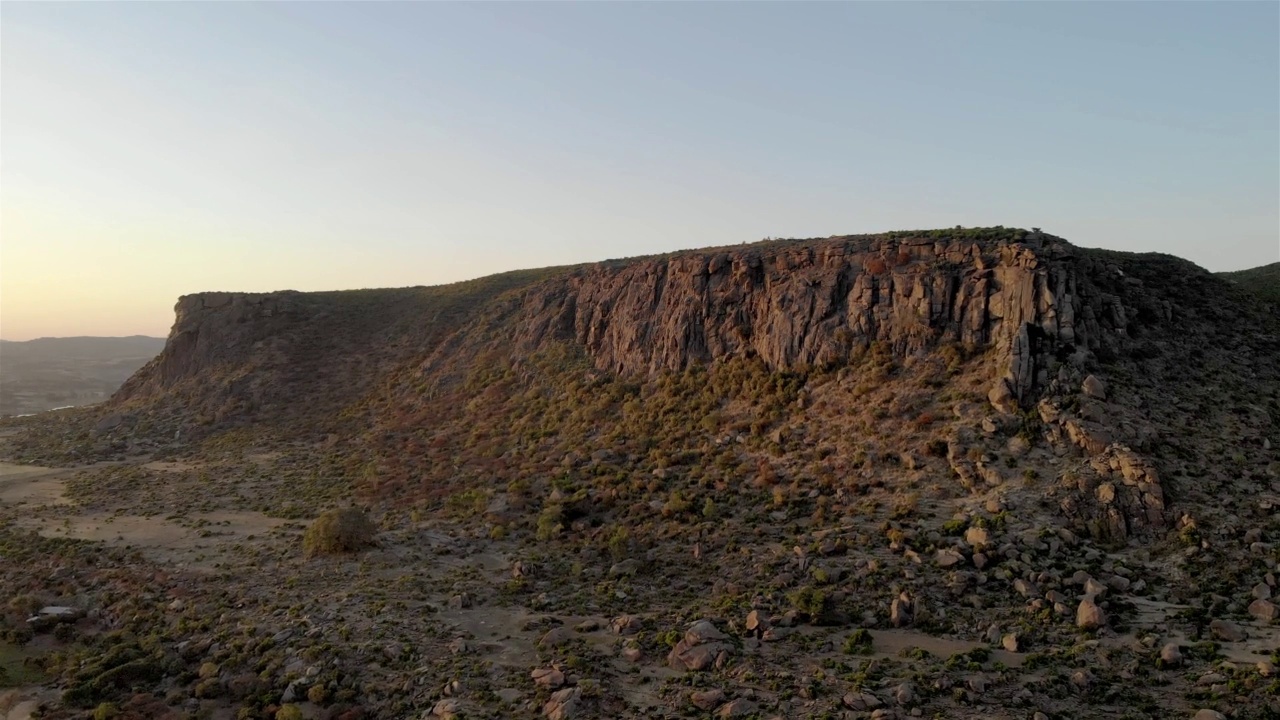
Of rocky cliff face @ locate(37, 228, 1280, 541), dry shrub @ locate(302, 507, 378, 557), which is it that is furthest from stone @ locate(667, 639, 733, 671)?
dry shrub @ locate(302, 507, 378, 557)

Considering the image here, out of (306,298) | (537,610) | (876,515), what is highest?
(306,298)

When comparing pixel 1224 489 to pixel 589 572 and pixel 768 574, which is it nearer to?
pixel 768 574

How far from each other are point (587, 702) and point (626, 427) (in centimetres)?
2090

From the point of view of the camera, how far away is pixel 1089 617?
17.3m

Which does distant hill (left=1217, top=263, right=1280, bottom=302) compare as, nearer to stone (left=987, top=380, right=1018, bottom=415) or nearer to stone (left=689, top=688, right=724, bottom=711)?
stone (left=987, top=380, right=1018, bottom=415)

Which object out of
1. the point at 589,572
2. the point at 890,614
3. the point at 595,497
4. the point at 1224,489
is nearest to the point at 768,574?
the point at 890,614

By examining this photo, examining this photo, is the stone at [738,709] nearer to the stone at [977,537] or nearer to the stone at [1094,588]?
the stone at [977,537]

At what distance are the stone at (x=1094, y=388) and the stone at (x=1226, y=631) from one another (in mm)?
10363

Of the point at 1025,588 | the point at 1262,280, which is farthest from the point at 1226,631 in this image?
the point at 1262,280

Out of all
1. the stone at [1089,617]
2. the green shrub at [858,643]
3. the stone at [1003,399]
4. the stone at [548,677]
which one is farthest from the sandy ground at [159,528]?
the stone at [1003,399]

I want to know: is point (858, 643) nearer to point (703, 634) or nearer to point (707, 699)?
point (703, 634)

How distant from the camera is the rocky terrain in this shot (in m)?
16.5

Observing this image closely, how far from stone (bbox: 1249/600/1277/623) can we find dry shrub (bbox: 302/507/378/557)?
90.9 ft

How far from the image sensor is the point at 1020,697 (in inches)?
572
